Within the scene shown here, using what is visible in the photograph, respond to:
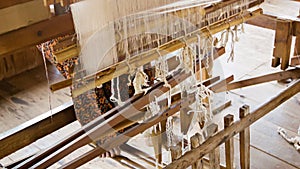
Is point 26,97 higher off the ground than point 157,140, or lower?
lower

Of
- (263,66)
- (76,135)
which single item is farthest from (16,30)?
(263,66)

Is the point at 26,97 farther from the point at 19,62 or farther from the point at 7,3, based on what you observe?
the point at 7,3

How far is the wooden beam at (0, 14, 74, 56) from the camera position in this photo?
889 mm

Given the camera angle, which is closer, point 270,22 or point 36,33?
point 36,33

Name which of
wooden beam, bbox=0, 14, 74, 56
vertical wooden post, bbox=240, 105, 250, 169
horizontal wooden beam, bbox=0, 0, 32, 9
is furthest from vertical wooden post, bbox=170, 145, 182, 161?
horizontal wooden beam, bbox=0, 0, 32, 9

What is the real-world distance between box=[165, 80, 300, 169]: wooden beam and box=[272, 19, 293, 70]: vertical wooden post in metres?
0.59

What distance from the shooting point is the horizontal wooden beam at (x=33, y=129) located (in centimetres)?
125

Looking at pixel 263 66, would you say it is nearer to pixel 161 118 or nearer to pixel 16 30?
pixel 161 118

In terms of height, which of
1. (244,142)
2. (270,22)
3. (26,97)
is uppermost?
(270,22)

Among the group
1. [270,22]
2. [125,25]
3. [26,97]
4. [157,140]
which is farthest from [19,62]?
[125,25]

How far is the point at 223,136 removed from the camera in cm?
134

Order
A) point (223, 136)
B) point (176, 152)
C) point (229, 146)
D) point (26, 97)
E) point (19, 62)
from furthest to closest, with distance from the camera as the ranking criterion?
point (19, 62) < point (26, 97) < point (229, 146) < point (223, 136) < point (176, 152)

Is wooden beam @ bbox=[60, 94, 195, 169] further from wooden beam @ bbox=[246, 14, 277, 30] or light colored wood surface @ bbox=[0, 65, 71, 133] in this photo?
light colored wood surface @ bbox=[0, 65, 71, 133]

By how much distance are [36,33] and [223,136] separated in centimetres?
69
